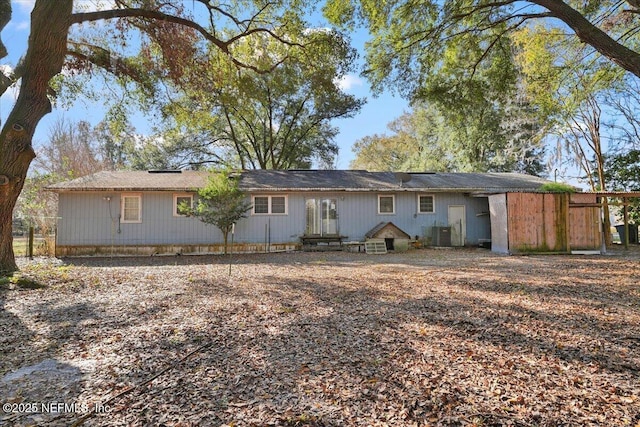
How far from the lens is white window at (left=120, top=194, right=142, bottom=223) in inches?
507

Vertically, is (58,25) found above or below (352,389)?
above

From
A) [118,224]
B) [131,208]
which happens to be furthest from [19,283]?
[131,208]

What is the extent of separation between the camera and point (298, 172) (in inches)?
645

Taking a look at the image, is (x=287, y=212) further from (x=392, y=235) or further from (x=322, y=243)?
(x=392, y=235)

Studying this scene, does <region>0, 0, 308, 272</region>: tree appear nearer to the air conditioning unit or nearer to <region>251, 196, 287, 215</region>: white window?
<region>251, 196, 287, 215</region>: white window

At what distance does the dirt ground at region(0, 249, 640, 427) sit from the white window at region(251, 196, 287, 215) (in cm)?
768

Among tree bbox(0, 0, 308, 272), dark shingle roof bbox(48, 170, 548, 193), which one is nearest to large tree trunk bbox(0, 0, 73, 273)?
tree bbox(0, 0, 308, 272)

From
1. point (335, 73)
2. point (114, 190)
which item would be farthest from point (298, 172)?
point (114, 190)

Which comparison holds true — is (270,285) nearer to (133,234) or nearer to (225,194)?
(225,194)

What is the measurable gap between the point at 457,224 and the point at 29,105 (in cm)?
1430

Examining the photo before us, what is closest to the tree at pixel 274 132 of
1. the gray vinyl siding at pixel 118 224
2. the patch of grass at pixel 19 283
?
the gray vinyl siding at pixel 118 224

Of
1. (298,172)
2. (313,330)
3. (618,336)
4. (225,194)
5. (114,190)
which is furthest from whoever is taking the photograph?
(298,172)

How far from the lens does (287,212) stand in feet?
44.9

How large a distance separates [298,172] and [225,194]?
5.60 m
